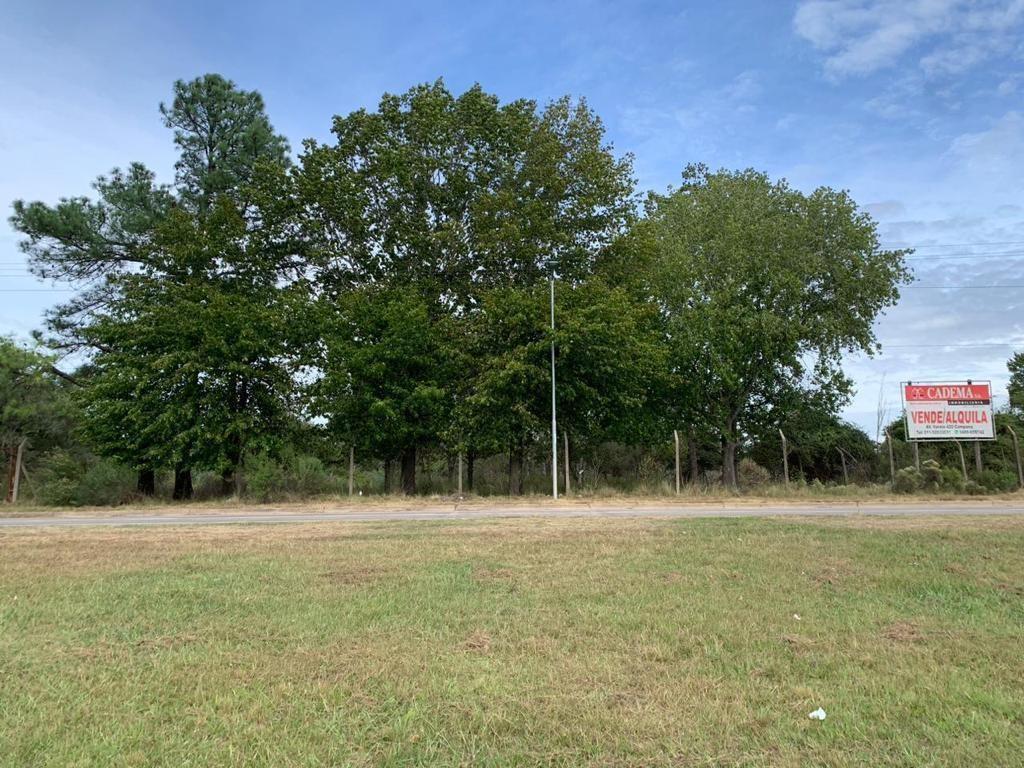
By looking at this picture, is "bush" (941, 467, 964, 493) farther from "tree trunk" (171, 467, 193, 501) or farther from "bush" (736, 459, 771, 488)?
"tree trunk" (171, 467, 193, 501)

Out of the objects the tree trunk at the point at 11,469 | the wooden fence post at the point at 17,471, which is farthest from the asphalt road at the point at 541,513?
the tree trunk at the point at 11,469

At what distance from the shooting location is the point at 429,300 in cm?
2655

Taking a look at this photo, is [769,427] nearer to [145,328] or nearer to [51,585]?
[145,328]

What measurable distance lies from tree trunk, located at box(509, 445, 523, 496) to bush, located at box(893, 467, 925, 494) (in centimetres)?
1235

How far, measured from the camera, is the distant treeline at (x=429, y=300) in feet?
79.4

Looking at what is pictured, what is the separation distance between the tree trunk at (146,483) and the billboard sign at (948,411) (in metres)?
27.3

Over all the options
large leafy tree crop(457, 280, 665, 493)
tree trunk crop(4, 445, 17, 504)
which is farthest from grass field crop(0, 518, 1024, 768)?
tree trunk crop(4, 445, 17, 504)

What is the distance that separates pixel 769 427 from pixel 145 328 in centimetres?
2509

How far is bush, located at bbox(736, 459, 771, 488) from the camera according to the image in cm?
2967

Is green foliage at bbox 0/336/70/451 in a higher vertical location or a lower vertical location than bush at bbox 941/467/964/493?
higher

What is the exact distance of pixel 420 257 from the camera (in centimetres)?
2662

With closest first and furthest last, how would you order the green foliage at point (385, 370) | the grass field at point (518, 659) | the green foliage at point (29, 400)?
the grass field at point (518, 659), the green foliage at point (385, 370), the green foliage at point (29, 400)

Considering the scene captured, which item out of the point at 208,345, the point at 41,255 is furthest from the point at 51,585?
the point at 41,255

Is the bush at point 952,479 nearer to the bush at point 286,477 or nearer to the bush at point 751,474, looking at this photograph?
the bush at point 751,474
